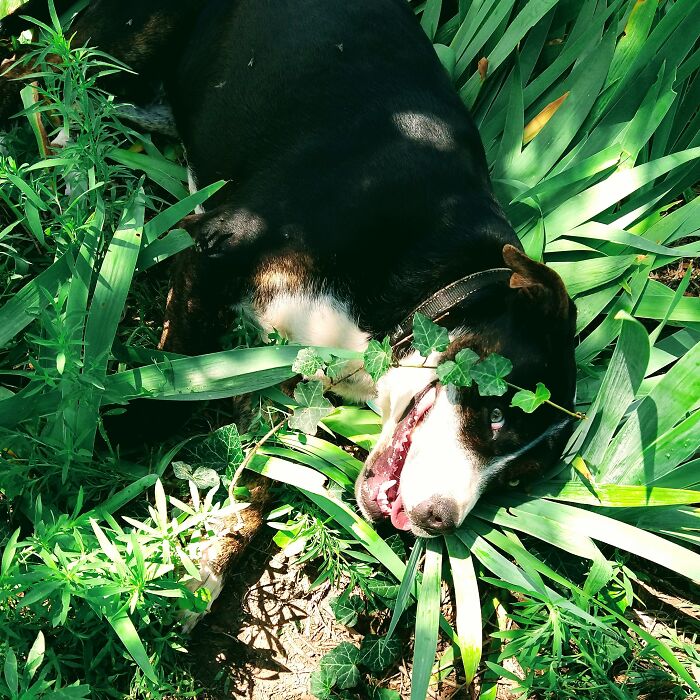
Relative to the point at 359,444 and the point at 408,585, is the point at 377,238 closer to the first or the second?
the point at 359,444

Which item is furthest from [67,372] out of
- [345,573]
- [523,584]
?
[523,584]

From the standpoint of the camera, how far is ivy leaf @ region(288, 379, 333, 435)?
2889 millimetres

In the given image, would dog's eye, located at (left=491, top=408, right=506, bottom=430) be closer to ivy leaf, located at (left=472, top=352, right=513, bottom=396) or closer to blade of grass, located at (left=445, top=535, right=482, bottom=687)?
ivy leaf, located at (left=472, top=352, right=513, bottom=396)

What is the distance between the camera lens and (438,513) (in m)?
2.66

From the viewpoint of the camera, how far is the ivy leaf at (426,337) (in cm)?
260

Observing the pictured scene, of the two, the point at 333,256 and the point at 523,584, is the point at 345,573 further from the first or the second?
the point at 333,256

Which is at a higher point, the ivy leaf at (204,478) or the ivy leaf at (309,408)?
the ivy leaf at (309,408)

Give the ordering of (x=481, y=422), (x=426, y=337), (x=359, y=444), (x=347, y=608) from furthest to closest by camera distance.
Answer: (x=359, y=444), (x=347, y=608), (x=481, y=422), (x=426, y=337)

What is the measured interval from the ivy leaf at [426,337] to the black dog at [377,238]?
19 centimetres

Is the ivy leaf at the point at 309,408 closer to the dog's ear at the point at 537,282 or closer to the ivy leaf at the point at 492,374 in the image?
the ivy leaf at the point at 492,374

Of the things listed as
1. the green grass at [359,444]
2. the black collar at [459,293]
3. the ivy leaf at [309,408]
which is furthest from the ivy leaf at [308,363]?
the black collar at [459,293]

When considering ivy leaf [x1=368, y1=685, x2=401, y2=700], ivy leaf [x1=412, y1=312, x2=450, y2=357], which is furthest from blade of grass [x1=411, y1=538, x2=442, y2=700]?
ivy leaf [x1=412, y1=312, x2=450, y2=357]

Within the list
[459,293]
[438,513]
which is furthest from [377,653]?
[459,293]

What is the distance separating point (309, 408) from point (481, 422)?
24.1 inches
